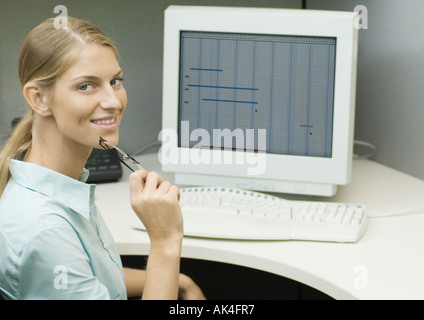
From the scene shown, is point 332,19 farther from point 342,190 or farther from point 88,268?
point 88,268

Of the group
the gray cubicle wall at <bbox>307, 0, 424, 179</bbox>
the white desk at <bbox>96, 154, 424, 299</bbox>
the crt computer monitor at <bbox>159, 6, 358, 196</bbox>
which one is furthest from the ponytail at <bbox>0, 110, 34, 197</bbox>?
the gray cubicle wall at <bbox>307, 0, 424, 179</bbox>

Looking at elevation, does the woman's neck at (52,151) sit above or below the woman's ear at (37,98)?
below

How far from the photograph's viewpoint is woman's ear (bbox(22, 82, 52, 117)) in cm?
83

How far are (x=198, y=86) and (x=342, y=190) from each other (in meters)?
0.41

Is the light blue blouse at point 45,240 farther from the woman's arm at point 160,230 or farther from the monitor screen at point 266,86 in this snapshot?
the monitor screen at point 266,86

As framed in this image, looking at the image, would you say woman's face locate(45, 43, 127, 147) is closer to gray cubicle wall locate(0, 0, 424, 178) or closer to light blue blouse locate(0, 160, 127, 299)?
light blue blouse locate(0, 160, 127, 299)

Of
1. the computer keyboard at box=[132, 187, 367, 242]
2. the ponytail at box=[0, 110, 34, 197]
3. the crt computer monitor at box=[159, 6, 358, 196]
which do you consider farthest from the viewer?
the crt computer monitor at box=[159, 6, 358, 196]

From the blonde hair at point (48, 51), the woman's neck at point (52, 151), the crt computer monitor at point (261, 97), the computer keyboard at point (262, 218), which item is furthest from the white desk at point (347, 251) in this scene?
the blonde hair at point (48, 51)

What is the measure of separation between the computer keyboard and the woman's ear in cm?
35

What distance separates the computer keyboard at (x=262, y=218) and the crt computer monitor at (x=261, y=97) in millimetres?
78

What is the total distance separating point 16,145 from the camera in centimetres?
89

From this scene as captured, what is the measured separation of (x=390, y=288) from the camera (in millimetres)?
866

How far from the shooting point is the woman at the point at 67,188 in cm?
75

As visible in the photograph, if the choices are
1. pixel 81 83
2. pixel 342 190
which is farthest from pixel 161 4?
pixel 81 83
